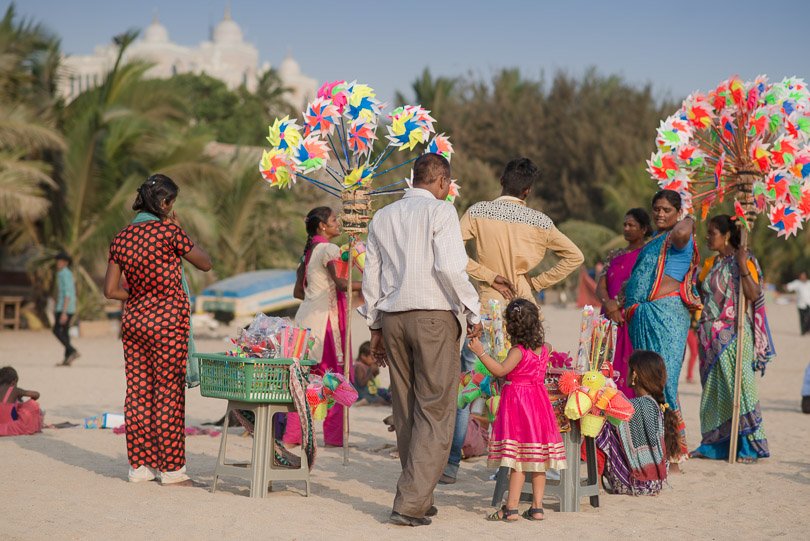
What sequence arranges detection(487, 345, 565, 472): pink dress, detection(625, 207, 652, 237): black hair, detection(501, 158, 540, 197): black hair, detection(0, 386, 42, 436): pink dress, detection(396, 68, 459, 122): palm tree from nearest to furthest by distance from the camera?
detection(487, 345, 565, 472): pink dress → detection(501, 158, 540, 197): black hair → detection(625, 207, 652, 237): black hair → detection(0, 386, 42, 436): pink dress → detection(396, 68, 459, 122): palm tree

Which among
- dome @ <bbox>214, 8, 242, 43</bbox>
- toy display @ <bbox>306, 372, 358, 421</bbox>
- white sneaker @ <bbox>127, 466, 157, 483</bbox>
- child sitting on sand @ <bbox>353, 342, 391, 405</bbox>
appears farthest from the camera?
dome @ <bbox>214, 8, 242, 43</bbox>

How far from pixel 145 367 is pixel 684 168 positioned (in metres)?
4.36

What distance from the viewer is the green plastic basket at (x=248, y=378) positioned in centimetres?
586

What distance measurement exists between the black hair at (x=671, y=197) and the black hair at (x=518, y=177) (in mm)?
1282

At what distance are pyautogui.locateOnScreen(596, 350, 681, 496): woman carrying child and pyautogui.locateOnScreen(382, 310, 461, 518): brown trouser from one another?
1.50m

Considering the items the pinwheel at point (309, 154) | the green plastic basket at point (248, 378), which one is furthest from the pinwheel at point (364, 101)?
the green plastic basket at point (248, 378)

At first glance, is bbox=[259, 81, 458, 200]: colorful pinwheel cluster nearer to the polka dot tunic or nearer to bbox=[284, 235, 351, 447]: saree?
bbox=[284, 235, 351, 447]: saree

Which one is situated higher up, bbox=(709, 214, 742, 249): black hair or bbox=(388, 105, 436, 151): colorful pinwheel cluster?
bbox=(388, 105, 436, 151): colorful pinwheel cluster

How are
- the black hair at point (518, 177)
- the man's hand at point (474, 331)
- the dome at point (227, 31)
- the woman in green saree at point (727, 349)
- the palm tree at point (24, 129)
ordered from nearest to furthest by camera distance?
the man's hand at point (474, 331)
the black hair at point (518, 177)
the woman in green saree at point (727, 349)
the palm tree at point (24, 129)
the dome at point (227, 31)

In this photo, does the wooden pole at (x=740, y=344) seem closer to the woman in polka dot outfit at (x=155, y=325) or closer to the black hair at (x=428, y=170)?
the black hair at (x=428, y=170)

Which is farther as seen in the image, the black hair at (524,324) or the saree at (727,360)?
the saree at (727,360)

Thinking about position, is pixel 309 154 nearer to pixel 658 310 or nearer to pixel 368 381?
pixel 658 310

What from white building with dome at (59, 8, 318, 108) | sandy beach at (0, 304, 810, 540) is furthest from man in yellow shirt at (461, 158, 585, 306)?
white building with dome at (59, 8, 318, 108)

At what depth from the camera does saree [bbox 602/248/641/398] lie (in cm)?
747
